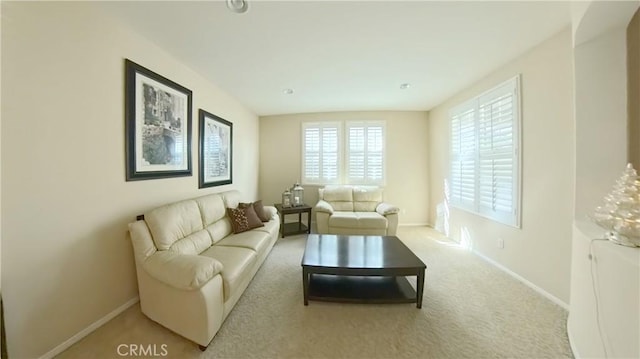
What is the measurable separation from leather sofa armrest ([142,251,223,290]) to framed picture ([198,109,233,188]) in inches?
59.1

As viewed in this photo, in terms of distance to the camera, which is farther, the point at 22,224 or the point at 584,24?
the point at 584,24

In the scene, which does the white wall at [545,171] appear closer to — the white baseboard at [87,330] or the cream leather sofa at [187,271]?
the cream leather sofa at [187,271]

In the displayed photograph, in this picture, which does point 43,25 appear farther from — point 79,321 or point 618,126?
point 618,126

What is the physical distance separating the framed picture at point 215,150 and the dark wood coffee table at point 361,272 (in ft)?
6.00

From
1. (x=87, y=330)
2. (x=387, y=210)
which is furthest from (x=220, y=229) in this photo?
(x=387, y=210)

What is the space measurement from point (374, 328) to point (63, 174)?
2.51m

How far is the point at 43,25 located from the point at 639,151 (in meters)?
4.11

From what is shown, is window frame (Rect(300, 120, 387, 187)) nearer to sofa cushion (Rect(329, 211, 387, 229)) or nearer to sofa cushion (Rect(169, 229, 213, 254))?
sofa cushion (Rect(329, 211, 387, 229))

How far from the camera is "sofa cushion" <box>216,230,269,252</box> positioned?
2.45m

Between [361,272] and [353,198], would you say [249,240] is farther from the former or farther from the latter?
[353,198]

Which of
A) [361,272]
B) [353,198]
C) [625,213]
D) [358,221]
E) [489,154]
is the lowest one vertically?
[361,272]

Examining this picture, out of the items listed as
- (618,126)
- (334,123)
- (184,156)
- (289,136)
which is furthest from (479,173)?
(184,156)

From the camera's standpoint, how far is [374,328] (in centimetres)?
177

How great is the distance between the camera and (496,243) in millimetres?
2883
